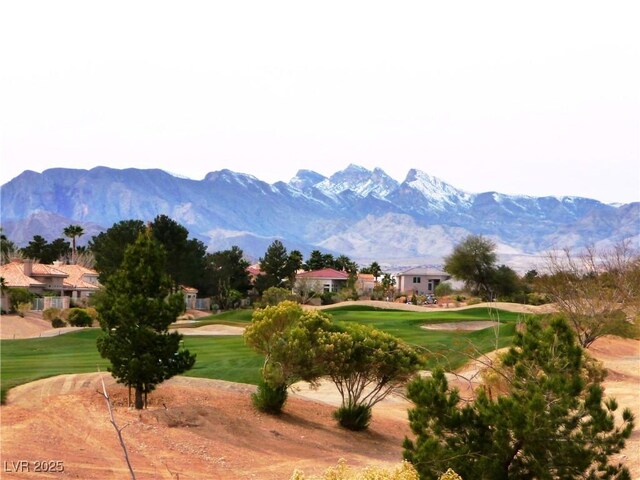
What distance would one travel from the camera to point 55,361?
32688 millimetres

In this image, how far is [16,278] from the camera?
263ft

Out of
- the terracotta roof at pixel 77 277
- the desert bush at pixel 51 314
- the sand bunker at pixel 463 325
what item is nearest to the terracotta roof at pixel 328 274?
the terracotta roof at pixel 77 277

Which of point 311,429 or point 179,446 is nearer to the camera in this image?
point 179,446

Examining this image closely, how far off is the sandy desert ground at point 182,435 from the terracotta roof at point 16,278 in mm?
56510

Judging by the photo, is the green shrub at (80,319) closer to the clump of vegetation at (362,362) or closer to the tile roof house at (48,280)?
the tile roof house at (48,280)

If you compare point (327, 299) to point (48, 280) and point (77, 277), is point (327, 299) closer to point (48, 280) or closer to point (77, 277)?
point (77, 277)

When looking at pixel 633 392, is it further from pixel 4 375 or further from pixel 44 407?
pixel 4 375

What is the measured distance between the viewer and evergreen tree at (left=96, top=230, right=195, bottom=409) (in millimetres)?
20047

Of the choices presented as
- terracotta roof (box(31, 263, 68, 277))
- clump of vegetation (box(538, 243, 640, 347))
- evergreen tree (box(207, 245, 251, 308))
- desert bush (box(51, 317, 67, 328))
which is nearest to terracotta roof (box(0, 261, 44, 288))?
terracotta roof (box(31, 263, 68, 277))

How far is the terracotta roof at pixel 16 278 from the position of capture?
7866cm

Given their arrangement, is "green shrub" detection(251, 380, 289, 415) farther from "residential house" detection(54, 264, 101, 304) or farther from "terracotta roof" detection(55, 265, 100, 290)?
"terracotta roof" detection(55, 265, 100, 290)

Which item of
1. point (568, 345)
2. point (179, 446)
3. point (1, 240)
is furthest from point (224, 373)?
point (1, 240)

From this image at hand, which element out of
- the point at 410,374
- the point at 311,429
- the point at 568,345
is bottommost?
the point at 311,429

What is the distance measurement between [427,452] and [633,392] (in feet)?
62.2
